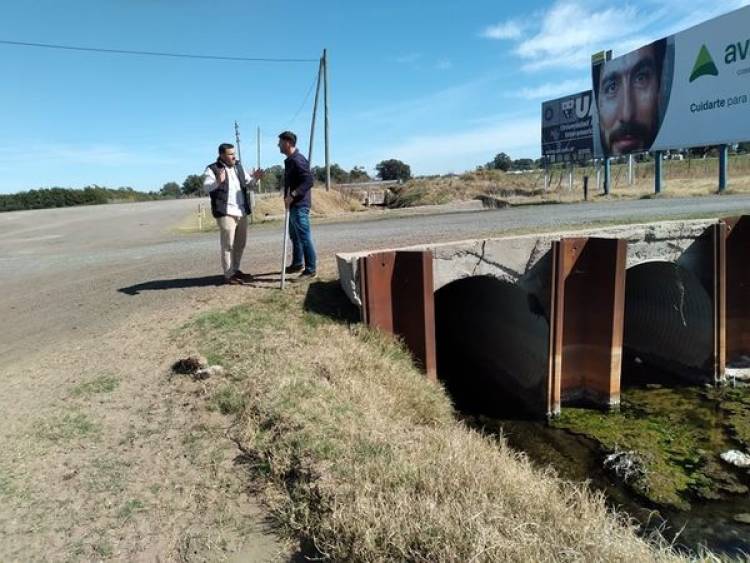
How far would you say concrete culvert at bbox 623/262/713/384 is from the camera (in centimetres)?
1021

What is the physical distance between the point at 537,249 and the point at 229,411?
5.24 m

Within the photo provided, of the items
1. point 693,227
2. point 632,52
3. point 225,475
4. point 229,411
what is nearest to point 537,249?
point 693,227

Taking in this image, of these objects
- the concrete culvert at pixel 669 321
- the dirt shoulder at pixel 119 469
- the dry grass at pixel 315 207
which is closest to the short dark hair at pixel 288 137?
the dirt shoulder at pixel 119 469

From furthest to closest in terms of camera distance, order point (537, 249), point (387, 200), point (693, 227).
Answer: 1. point (387, 200)
2. point (693, 227)
3. point (537, 249)

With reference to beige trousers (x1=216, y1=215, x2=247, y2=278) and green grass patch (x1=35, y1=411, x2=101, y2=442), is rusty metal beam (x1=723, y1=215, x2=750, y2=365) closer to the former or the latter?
beige trousers (x1=216, y1=215, x2=247, y2=278)

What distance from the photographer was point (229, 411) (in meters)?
5.29

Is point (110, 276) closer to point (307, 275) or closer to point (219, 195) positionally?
point (219, 195)

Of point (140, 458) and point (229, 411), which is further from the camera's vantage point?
point (229, 411)

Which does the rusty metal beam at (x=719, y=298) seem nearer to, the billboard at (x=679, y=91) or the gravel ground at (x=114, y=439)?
the gravel ground at (x=114, y=439)

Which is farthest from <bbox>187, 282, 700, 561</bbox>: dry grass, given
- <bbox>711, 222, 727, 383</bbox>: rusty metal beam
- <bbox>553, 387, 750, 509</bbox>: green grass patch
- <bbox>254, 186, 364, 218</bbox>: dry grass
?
<bbox>254, 186, 364, 218</bbox>: dry grass

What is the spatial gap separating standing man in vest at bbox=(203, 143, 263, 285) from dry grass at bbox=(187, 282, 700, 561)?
157 centimetres

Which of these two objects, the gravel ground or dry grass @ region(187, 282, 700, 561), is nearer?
dry grass @ region(187, 282, 700, 561)

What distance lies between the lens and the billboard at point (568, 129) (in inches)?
1302

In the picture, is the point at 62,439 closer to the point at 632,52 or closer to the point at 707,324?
the point at 707,324
